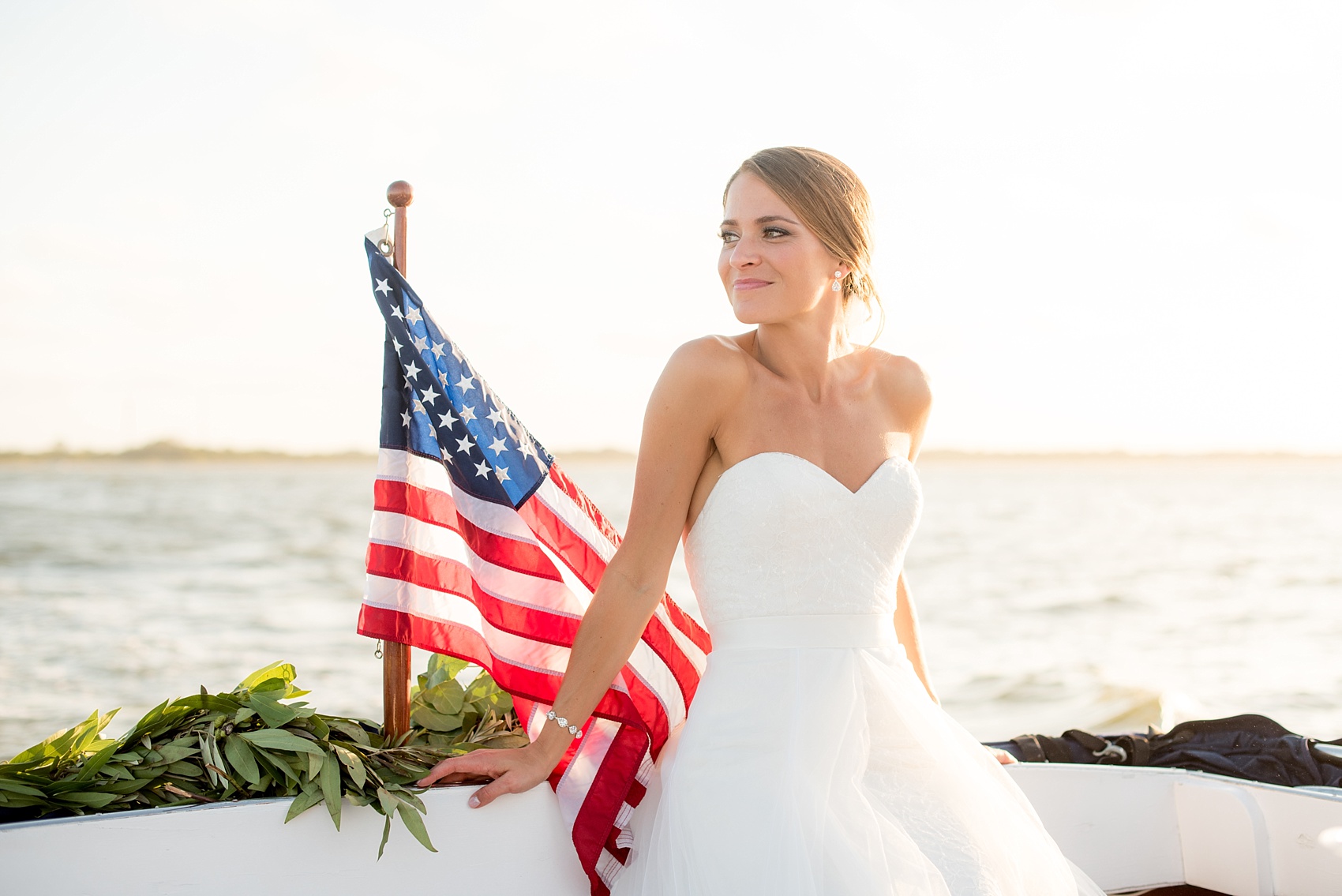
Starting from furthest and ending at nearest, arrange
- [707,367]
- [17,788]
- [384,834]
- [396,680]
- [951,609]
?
[951,609] < [396,680] < [707,367] < [384,834] < [17,788]

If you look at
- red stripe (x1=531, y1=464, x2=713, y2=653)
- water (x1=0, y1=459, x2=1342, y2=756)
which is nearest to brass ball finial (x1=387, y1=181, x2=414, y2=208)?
red stripe (x1=531, y1=464, x2=713, y2=653)

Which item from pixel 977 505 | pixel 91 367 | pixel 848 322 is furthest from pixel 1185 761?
pixel 977 505

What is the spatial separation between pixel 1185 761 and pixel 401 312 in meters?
2.54

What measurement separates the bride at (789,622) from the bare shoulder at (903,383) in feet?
0.21

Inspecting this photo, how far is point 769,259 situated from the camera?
2445 millimetres

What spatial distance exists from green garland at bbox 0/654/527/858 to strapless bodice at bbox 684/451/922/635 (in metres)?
0.78

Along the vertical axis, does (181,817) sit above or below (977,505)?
above

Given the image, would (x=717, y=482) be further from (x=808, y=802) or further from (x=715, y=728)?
(x=808, y=802)

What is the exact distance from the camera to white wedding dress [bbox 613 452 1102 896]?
2010 millimetres

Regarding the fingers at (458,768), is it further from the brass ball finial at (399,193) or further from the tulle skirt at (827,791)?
the brass ball finial at (399,193)

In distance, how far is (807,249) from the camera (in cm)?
245

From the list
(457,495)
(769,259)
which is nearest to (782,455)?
(769,259)

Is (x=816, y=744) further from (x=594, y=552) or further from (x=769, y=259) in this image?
(x=769, y=259)

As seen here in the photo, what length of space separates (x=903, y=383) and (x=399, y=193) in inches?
51.4
